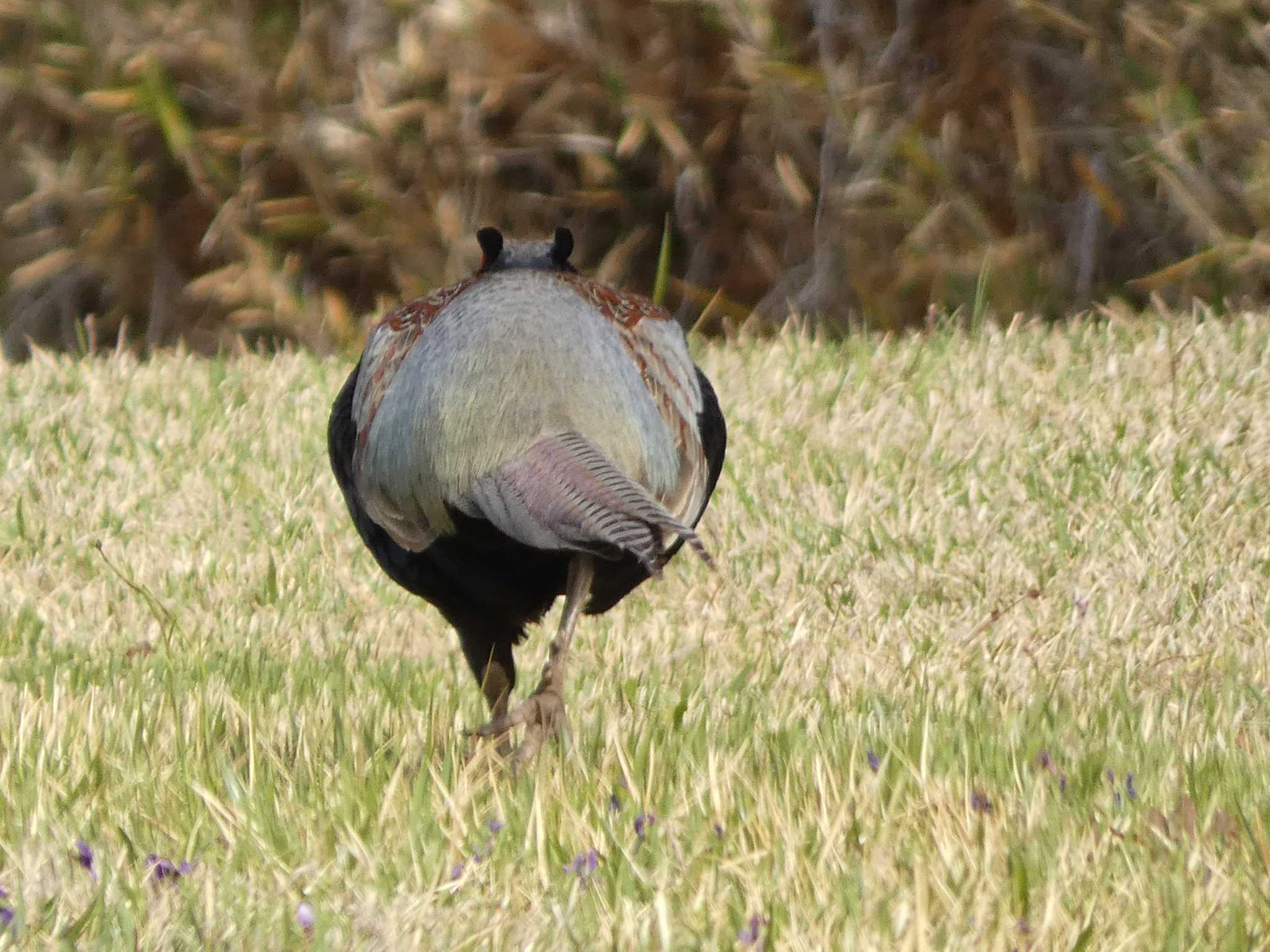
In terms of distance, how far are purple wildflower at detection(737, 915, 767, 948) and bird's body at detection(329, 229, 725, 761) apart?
0.52 m

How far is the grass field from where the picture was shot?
2053 millimetres

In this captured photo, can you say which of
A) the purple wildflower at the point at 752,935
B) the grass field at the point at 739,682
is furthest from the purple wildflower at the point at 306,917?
the purple wildflower at the point at 752,935

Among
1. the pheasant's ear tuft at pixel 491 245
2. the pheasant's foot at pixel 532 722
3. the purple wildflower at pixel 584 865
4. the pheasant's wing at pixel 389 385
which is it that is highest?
the pheasant's ear tuft at pixel 491 245

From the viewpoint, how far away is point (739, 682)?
337cm

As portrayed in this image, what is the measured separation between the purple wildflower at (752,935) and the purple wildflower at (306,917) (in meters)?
0.44

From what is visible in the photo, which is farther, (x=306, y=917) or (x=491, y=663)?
(x=491, y=663)

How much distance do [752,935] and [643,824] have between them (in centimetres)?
44

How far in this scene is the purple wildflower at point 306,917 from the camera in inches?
73.5

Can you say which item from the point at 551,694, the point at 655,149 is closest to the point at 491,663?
the point at 551,694

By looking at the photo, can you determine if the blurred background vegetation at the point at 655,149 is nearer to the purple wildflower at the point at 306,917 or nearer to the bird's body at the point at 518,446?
the bird's body at the point at 518,446

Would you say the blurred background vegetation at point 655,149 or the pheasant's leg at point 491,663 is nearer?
the pheasant's leg at point 491,663

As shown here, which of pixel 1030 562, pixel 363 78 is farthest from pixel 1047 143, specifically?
pixel 1030 562

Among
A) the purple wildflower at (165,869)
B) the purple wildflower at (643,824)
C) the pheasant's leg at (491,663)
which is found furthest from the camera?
the pheasant's leg at (491,663)

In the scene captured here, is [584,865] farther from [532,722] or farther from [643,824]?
[532,722]
